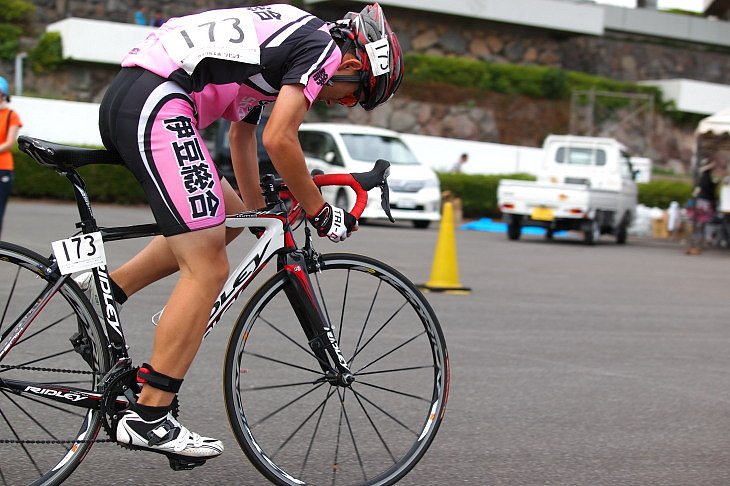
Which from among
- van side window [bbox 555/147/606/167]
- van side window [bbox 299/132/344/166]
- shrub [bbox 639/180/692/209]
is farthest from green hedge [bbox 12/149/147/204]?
shrub [bbox 639/180/692/209]

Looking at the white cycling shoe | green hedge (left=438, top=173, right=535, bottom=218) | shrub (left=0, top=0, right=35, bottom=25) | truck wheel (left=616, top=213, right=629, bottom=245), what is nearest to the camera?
the white cycling shoe

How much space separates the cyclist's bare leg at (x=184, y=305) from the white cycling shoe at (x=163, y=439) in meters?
0.07

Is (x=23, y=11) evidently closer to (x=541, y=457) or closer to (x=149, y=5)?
(x=149, y=5)

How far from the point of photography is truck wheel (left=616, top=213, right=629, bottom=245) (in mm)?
20717

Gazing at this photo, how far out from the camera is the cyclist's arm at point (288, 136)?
3.36m

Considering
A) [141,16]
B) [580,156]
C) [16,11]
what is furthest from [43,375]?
[141,16]

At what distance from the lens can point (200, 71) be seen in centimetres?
344

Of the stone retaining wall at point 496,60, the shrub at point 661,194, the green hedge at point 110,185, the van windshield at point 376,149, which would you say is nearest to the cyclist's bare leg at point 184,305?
the green hedge at point 110,185

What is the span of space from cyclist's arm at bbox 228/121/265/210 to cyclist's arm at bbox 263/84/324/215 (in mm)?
493

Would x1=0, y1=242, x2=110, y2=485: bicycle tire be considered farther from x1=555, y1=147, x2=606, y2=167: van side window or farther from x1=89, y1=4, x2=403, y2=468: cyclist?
x1=555, y1=147, x2=606, y2=167: van side window

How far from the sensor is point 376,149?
21.6 metres

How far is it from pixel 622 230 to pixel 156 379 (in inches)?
727

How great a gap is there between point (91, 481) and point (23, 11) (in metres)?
27.0

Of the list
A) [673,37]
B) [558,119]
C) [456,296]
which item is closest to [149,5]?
[558,119]
